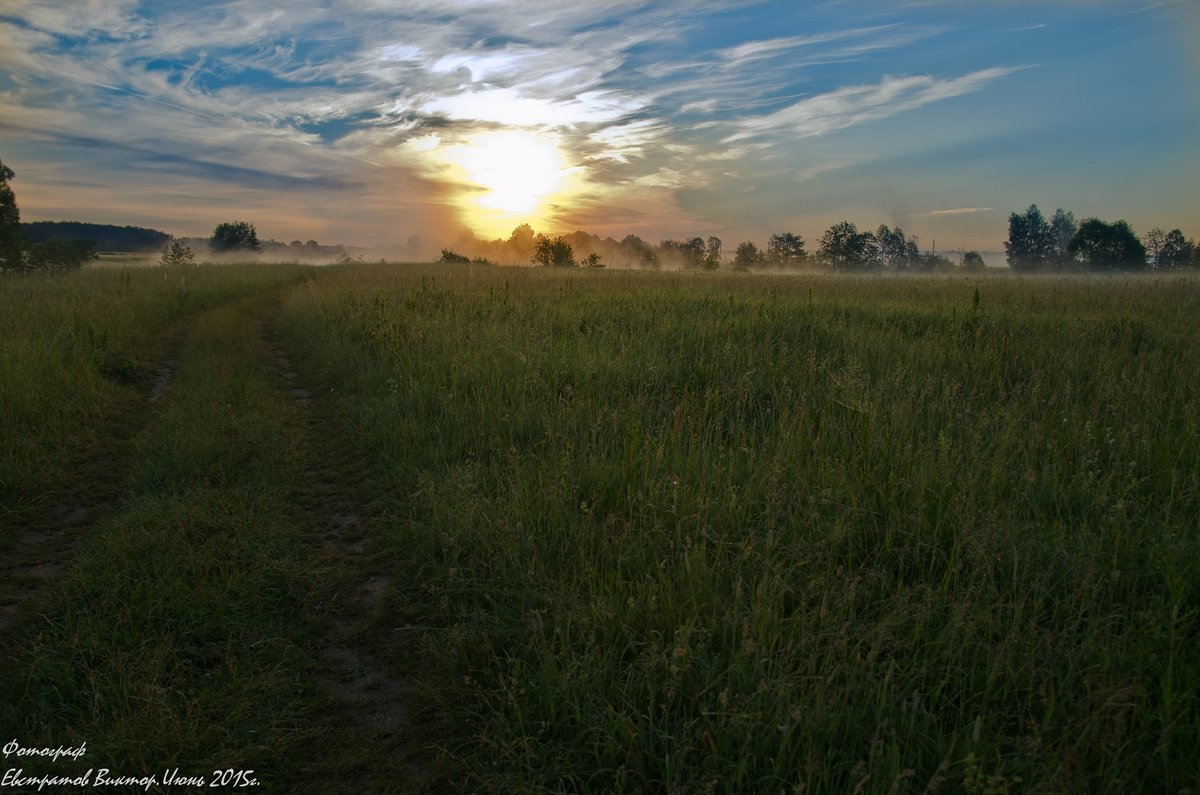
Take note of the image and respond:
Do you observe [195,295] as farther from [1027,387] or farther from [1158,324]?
[1158,324]

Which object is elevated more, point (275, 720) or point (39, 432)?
point (39, 432)

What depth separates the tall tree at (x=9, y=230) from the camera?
3449 centimetres

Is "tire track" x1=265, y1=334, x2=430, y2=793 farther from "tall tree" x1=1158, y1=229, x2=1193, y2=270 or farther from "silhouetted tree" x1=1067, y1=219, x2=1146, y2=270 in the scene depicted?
"tall tree" x1=1158, y1=229, x2=1193, y2=270

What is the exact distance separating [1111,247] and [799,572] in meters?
97.9

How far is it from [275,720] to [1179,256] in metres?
135

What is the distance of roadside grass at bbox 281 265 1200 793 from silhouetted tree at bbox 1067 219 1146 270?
90.5m

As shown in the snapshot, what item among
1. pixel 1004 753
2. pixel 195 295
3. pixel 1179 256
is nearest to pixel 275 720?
pixel 1004 753

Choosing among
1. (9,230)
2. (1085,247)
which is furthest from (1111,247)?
(9,230)

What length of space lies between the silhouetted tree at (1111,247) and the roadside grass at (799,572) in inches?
3564

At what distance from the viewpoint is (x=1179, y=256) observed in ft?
319

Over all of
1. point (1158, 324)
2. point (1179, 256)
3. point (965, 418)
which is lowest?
point (965, 418)

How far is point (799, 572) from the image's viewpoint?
3127 mm

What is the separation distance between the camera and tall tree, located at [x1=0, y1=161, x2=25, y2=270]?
34.5m

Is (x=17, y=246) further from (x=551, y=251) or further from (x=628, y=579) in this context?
(x=551, y=251)
